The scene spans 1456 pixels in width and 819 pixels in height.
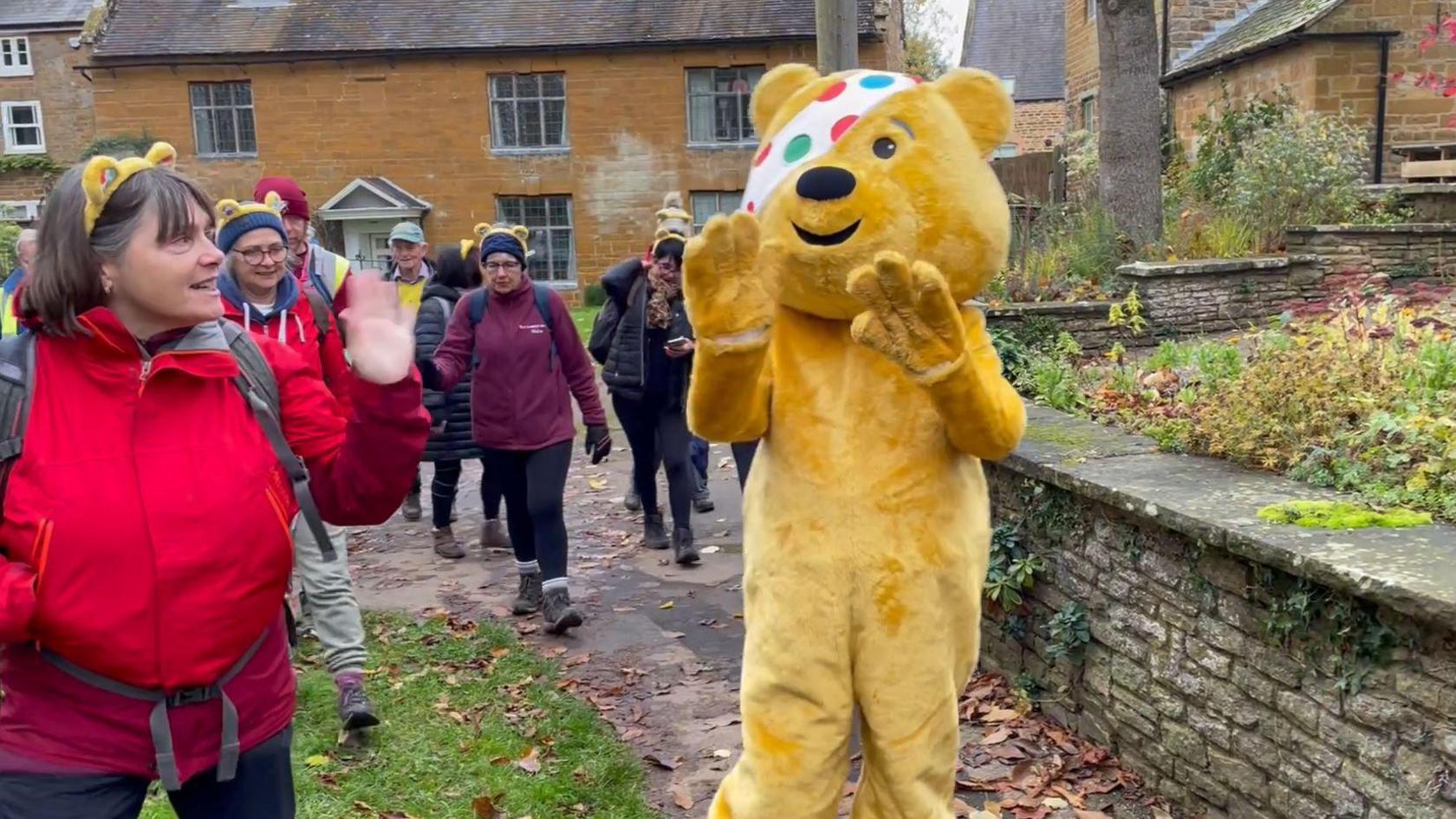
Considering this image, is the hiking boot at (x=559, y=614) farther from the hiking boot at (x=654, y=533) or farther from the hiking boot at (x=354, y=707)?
the hiking boot at (x=654, y=533)

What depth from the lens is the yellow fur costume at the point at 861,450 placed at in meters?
2.62

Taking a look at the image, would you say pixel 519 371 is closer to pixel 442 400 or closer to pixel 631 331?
pixel 631 331

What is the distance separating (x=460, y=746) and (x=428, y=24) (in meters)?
23.9

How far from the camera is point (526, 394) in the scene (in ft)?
19.2

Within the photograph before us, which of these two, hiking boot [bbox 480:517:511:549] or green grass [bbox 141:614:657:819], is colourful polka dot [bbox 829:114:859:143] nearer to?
green grass [bbox 141:614:657:819]

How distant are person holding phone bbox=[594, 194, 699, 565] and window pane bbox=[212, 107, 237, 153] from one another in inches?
877

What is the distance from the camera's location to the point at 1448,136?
1537 cm

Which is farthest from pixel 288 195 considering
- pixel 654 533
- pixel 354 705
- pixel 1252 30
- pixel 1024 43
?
pixel 1024 43

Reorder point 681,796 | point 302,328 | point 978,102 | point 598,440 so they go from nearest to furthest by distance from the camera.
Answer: point 978,102, point 681,796, point 302,328, point 598,440

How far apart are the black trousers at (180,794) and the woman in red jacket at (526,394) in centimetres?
333

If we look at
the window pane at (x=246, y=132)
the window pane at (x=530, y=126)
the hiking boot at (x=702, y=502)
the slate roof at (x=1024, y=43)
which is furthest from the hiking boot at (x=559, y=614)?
the slate roof at (x=1024, y=43)

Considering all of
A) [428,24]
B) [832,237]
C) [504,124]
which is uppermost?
[428,24]

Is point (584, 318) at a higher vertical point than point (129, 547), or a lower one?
lower

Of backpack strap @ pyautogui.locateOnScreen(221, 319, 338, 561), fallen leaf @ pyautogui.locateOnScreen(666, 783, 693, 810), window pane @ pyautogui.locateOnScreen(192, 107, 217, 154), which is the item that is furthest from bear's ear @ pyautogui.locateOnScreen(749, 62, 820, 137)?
window pane @ pyautogui.locateOnScreen(192, 107, 217, 154)
